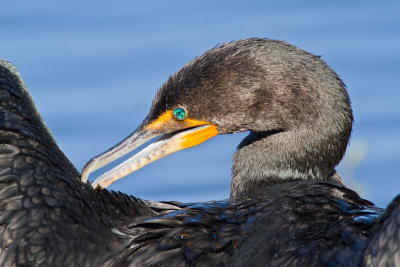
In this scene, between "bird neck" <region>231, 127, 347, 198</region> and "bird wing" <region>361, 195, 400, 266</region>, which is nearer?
"bird wing" <region>361, 195, 400, 266</region>

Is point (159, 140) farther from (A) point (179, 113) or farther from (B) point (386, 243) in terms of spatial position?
(B) point (386, 243)

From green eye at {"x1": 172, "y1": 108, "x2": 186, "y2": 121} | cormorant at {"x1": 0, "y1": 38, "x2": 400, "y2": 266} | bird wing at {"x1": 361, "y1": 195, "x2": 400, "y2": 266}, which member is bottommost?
bird wing at {"x1": 361, "y1": 195, "x2": 400, "y2": 266}

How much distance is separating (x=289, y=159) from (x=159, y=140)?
930 mm

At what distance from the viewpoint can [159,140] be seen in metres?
6.14

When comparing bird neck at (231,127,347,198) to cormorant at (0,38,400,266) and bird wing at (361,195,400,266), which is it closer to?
cormorant at (0,38,400,266)

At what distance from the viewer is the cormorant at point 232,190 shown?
4578 millimetres

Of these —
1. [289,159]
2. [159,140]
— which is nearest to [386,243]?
[289,159]

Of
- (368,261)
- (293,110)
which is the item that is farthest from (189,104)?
(368,261)

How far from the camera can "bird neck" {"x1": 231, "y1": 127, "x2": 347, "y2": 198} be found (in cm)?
593

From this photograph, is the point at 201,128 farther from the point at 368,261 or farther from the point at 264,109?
the point at 368,261

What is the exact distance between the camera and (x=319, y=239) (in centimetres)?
450

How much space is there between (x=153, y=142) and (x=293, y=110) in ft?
3.38

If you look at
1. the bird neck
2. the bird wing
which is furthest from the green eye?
the bird wing

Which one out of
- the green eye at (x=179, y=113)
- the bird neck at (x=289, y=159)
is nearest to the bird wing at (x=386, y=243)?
the bird neck at (x=289, y=159)
